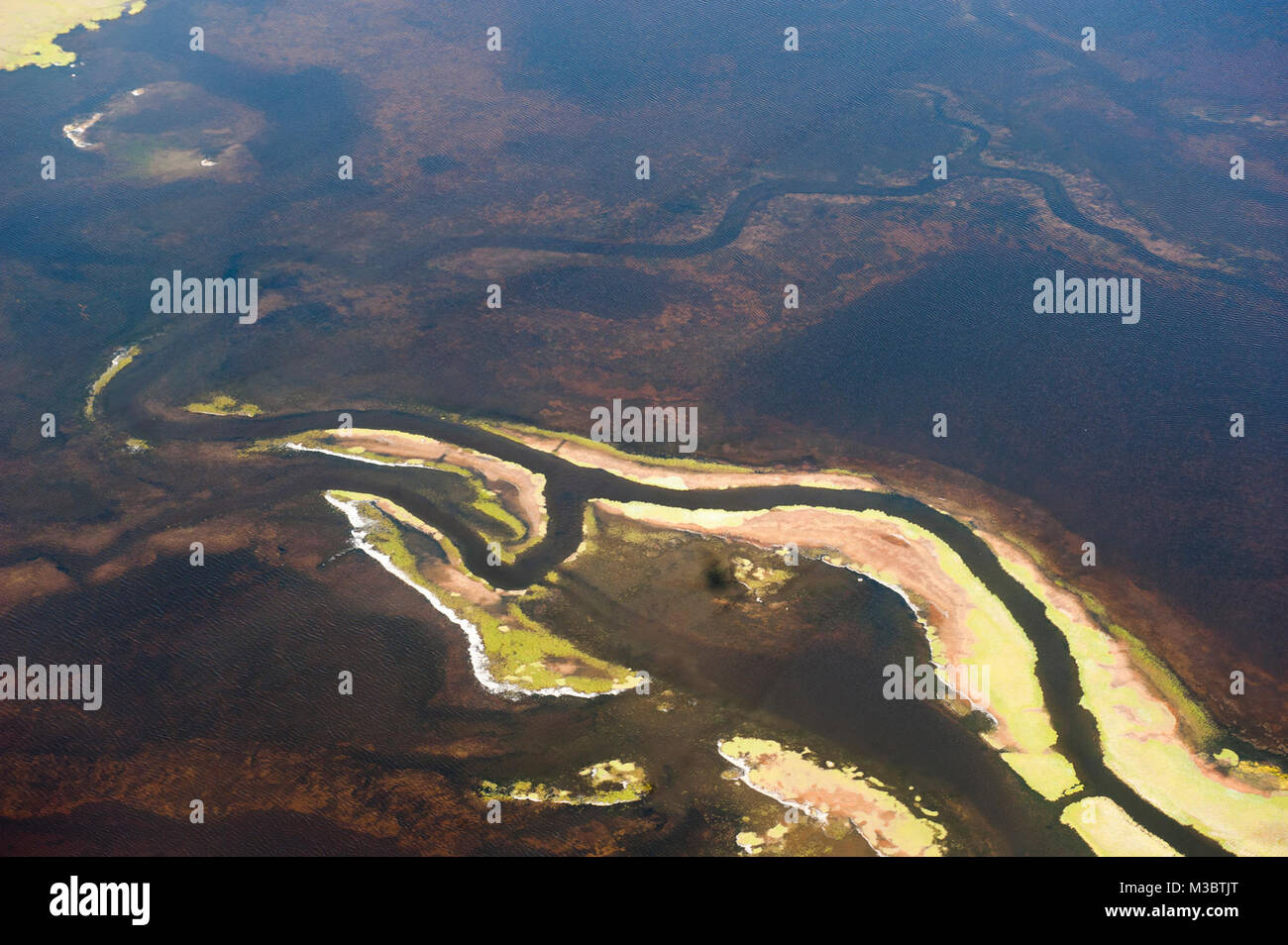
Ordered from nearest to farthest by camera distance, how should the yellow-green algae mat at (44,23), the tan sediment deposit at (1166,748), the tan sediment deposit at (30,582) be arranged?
the tan sediment deposit at (1166,748), the tan sediment deposit at (30,582), the yellow-green algae mat at (44,23)

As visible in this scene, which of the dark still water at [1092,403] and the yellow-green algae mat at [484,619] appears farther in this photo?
the dark still water at [1092,403]

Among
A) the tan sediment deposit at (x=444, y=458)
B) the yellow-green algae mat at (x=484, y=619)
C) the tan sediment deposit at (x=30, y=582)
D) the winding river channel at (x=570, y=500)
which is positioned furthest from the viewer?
the tan sediment deposit at (x=444, y=458)

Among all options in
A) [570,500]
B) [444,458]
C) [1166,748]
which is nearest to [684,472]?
[570,500]

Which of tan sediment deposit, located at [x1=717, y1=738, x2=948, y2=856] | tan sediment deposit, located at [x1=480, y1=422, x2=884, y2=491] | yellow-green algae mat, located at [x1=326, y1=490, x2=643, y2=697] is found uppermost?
tan sediment deposit, located at [x1=480, y1=422, x2=884, y2=491]

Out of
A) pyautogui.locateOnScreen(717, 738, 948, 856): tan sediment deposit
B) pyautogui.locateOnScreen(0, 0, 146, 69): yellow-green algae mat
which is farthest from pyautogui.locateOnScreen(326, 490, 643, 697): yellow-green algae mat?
pyautogui.locateOnScreen(0, 0, 146, 69): yellow-green algae mat

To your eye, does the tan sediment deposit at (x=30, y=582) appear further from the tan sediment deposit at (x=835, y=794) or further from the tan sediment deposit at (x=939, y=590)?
the tan sediment deposit at (x=835, y=794)

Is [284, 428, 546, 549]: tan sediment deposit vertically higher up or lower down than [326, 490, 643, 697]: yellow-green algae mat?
higher up

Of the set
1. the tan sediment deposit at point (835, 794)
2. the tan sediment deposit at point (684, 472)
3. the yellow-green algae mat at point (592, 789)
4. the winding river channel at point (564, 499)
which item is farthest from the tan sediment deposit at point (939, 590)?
the yellow-green algae mat at point (592, 789)

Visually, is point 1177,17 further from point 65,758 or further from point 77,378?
point 65,758

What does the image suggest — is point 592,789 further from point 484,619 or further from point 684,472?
point 684,472

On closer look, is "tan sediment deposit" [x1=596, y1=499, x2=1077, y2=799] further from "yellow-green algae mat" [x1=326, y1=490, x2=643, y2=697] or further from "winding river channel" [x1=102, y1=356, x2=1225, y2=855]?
"yellow-green algae mat" [x1=326, y1=490, x2=643, y2=697]
